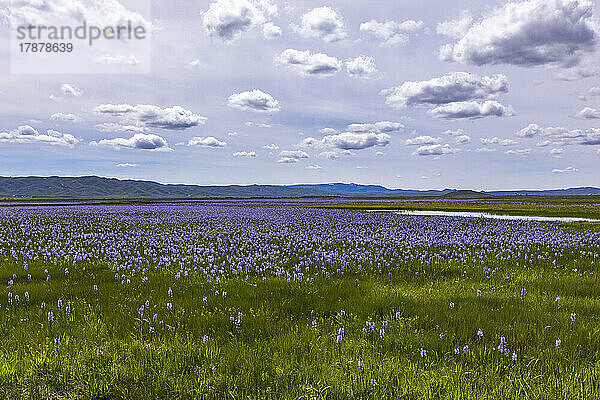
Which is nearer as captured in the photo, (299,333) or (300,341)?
(300,341)

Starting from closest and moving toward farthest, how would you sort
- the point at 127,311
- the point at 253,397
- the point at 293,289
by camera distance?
1. the point at 253,397
2. the point at 127,311
3. the point at 293,289

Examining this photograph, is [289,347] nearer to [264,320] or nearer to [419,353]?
[264,320]

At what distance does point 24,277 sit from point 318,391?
9522 millimetres

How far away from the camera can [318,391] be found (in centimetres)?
383

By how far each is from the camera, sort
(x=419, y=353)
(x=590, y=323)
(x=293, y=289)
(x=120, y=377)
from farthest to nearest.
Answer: (x=293, y=289)
(x=590, y=323)
(x=419, y=353)
(x=120, y=377)

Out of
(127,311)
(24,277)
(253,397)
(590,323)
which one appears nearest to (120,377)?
(253,397)

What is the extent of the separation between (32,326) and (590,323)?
29.3 feet

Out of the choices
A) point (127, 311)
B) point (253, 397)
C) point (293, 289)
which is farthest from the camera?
point (293, 289)

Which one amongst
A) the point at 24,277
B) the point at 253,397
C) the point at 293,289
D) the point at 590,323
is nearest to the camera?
the point at 253,397

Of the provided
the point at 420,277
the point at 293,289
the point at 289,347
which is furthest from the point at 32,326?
the point at 420,277

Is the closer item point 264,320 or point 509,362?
point 509,362

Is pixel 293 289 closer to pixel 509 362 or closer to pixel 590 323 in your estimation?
pixel 509 362

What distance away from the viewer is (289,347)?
4.93m

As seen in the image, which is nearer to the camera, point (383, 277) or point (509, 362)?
point (509, 362)
